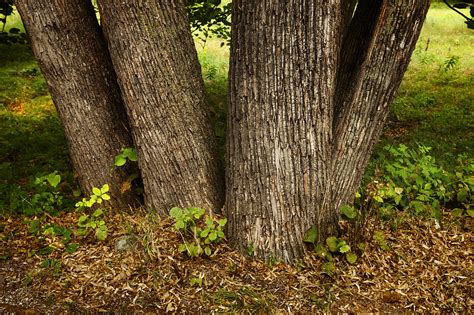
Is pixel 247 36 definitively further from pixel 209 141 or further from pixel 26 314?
pixel 26 314

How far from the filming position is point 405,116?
23.7 ft

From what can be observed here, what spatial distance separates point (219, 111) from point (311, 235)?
463 centimetres

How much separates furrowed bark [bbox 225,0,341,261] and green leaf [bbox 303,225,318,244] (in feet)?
0.16

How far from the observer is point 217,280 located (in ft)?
10.1

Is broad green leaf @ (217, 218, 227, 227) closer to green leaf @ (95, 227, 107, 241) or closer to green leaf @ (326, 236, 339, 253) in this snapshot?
green leaf @ (326, 236, 339, 253)

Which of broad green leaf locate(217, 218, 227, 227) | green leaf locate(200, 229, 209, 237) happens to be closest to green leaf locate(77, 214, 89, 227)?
green leaf locate(200, 229, 209, 237)

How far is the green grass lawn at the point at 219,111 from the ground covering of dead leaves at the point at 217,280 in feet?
4.43

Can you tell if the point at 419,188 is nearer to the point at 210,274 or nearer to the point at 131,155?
the point at 210,274

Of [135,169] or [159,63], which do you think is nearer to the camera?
[159,63]

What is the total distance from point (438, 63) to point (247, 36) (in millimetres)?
9126

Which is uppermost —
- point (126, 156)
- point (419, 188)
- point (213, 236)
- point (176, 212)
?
point (126, 156)

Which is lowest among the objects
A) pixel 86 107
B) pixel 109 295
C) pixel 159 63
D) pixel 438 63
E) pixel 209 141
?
pixel 438 63

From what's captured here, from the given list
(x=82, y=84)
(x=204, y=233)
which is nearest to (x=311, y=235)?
(x=204, y=233)

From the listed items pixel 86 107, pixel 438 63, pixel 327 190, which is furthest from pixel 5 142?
pixel 438 63
